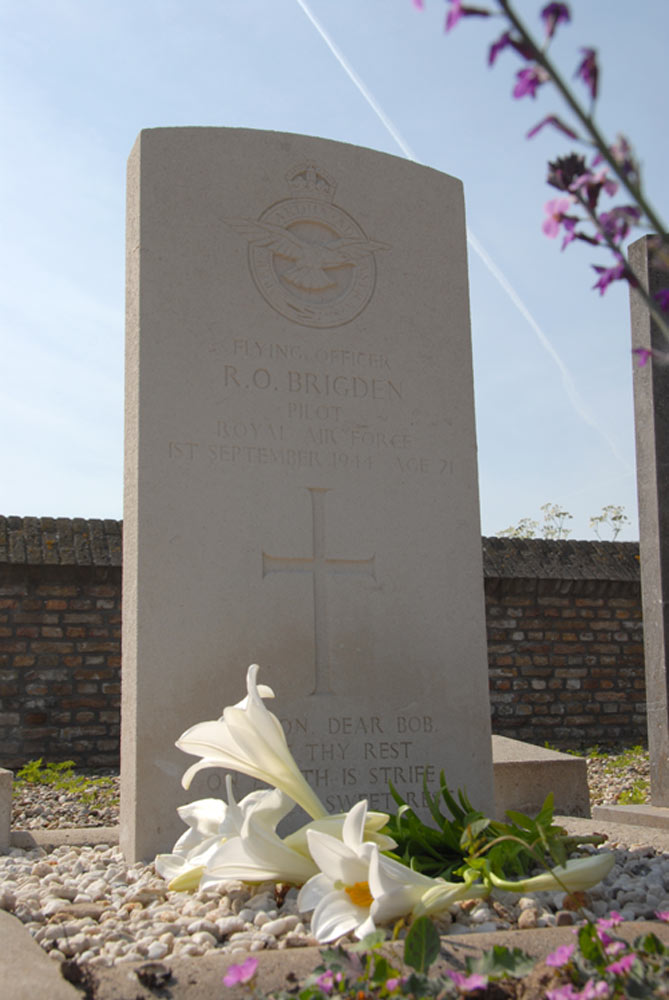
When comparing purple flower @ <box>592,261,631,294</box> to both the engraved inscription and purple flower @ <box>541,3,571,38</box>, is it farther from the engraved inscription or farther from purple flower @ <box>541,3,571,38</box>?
the engraved inscription

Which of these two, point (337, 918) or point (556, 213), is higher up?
point (556, 213)

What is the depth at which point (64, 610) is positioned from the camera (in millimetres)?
7133

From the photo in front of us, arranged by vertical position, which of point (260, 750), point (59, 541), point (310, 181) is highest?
point (310, 181)

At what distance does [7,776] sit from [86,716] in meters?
3.28

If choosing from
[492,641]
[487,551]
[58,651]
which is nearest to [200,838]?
[58,651]

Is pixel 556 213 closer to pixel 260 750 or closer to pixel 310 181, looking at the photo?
pixel 260 750

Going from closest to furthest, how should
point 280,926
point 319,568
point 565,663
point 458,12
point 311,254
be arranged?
point 458,12 → point 280,926 → point 319,568 → point 311,254 → point 565,663

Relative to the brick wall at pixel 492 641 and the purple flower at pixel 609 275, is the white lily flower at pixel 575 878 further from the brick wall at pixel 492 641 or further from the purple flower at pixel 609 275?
the brick wall at pixel 492 641

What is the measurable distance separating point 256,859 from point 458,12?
6.28ft

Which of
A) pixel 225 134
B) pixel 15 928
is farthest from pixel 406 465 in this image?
pixel 15 928

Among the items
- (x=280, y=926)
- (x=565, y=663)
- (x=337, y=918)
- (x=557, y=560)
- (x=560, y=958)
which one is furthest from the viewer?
A: (x=557, y=560)

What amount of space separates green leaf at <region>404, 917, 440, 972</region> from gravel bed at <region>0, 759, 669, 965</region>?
472 millimetres

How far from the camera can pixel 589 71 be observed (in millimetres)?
1116

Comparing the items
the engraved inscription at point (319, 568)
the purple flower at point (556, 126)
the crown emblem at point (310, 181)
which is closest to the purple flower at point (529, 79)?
the purple flower at point (556, 126)
